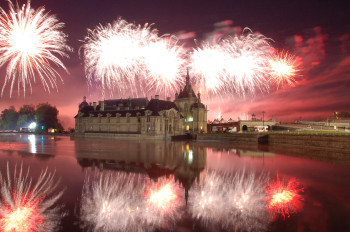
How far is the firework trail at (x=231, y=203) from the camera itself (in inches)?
339

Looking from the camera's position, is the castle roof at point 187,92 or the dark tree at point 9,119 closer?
the castle roof at point 187,92

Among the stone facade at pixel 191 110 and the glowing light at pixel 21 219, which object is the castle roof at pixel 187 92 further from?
the glowing light at pixel 21 219

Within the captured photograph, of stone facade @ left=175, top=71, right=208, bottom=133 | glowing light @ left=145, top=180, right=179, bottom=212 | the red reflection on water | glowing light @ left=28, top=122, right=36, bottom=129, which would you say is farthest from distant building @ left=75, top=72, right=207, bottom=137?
the red reflection on water

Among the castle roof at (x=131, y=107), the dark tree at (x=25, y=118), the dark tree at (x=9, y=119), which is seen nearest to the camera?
the castle roof at (x=131, y=107)

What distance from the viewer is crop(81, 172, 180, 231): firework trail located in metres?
8.43

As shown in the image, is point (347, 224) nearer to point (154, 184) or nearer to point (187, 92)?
point (154, 184)

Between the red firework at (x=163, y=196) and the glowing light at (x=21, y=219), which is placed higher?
the red firework at (x=163, y=196)

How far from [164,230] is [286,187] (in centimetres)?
822

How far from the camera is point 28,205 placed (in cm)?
1020

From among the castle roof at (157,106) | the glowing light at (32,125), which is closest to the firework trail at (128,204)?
the castle roof at (157,106)

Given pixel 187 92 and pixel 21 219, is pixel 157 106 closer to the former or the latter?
pixel 187 92

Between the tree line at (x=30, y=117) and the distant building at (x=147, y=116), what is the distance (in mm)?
32225

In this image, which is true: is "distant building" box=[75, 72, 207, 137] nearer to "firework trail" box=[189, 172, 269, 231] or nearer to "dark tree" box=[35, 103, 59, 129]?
"dark tree" box=[35, 103, 59, 129]

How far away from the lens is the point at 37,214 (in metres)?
9.27
